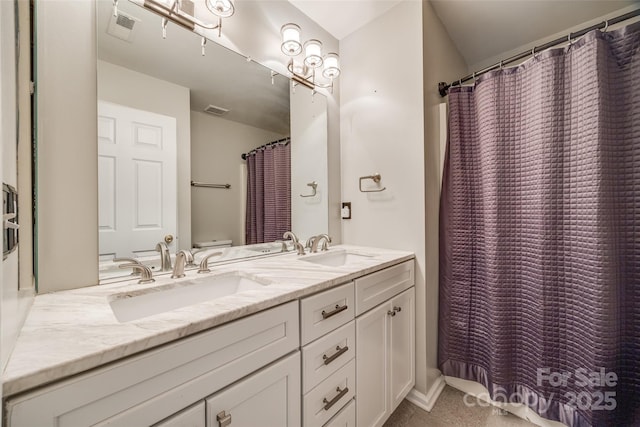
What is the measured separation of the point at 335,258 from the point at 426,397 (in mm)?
931

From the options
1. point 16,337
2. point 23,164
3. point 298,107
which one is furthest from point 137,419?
point 298,107

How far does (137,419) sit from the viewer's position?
0.52 meters

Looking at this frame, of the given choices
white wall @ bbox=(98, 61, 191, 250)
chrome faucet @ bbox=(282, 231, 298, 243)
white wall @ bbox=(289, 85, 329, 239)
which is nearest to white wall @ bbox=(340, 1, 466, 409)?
white wall @ bbox=(289, 85, 329, 239)

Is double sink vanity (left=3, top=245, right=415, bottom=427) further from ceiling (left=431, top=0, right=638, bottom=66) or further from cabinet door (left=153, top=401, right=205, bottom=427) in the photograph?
ceiling (left=431, top=0, right=638, bottom=66)

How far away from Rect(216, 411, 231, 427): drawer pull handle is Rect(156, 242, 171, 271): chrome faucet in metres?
0.62

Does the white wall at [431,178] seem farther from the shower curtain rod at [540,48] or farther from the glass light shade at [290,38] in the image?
the glass light shade at [290,38]

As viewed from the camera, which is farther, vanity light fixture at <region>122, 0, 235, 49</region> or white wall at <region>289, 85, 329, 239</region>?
white wall at <region>289, 85, 329, 239</region>

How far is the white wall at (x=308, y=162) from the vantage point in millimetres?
1635

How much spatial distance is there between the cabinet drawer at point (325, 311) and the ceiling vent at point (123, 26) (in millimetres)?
1184

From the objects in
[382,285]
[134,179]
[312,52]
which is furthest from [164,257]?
[312,52]

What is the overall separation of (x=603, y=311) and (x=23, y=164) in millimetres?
2174

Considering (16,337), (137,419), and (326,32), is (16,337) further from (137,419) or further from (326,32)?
(326,32)

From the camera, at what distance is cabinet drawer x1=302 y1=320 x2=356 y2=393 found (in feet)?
2.79

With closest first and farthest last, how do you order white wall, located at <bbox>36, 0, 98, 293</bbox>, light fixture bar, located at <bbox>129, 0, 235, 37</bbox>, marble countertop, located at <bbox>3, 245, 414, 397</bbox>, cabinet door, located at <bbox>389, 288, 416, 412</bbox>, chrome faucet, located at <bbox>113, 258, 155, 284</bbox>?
marble countertop, located at <bbox>3, 245, 414, 397</bbox>
white wall, located at <bbox>36, 0, 98, 293</bbox>
chrome faucet, located at <bbox>113, 258, 155, 284</bbox>
light fixture bar, located at <bbox>129, 0, 235, 37</bbox>
cabinet door, located at <bbox>389, 288, 416, 412</bbox>
